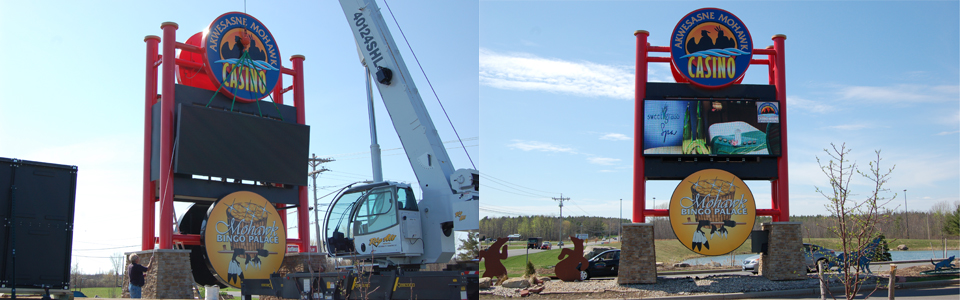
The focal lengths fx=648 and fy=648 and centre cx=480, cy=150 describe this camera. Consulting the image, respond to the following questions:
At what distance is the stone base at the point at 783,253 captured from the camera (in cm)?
1914

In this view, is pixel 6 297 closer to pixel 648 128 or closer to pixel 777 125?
pixel 648 128

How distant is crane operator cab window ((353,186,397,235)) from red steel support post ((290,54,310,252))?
5.63 metres

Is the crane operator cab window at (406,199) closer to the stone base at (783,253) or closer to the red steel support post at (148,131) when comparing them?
the red steel support post at (148,131)

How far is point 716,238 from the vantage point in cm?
1914

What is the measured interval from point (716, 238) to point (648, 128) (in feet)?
12.5

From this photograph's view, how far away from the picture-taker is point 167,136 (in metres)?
18.0

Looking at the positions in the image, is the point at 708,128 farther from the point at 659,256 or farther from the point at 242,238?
the point at 659,256

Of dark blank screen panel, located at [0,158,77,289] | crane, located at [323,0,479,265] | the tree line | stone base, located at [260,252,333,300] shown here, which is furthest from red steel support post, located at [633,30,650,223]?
the tree line

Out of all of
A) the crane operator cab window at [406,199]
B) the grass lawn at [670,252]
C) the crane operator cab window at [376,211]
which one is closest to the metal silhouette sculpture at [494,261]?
the crane operator cab window at [406,199]

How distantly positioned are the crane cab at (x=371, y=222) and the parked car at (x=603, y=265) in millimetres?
7098

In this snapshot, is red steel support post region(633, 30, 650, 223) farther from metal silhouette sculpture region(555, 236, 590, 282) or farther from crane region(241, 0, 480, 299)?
crane region(241, 0, 480, 299)

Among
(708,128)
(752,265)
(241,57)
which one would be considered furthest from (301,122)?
(752,265)

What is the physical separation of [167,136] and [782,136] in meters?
18.1

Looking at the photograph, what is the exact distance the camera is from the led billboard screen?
19.7 meters
